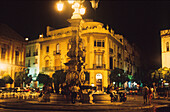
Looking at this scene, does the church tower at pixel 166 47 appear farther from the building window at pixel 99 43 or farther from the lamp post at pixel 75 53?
the lamp post at pixel 75 53

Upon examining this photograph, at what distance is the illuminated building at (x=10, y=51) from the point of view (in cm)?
4156

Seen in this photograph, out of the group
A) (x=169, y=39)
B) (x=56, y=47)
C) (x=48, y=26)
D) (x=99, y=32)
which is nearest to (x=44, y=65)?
(x=56, y=47)

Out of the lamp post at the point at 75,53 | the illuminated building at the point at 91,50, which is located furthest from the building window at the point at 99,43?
the lamp post at the point at 75,53

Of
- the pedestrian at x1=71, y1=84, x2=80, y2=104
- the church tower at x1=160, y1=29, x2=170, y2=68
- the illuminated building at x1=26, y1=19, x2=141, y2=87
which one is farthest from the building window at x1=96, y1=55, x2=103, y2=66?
the pedestrian at x1=71, y1=84, x2=80, y2=104

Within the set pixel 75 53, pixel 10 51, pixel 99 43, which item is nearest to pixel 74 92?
pixel 75 53

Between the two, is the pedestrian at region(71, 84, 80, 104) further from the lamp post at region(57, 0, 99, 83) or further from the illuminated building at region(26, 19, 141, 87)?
the illuminated building at region(26, 19, 141, 87)

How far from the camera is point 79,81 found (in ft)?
55.2

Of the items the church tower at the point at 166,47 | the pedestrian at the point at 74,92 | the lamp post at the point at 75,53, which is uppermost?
the church tower at the point at 166,47

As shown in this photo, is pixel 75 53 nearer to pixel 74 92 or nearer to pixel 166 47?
pixel 74 92

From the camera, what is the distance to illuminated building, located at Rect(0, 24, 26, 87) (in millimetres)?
41562

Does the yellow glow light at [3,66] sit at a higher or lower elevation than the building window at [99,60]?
lower

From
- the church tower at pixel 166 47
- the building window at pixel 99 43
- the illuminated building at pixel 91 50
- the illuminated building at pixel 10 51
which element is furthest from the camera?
the church tower at pixel 166 47

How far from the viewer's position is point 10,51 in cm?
4338

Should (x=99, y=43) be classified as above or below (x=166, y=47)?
above
